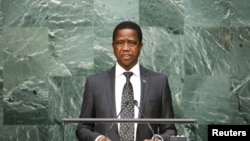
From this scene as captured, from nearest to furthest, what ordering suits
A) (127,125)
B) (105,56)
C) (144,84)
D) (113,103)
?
(127,125), (113,103), (144,84), (105,56)

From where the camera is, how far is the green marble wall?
18.5ft

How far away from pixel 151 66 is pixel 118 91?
2.04 m

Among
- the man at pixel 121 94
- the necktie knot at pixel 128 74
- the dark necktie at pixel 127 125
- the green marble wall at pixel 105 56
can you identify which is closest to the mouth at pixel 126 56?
the man at pixel 121 94

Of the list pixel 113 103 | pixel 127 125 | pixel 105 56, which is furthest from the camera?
A: pixel 105 56

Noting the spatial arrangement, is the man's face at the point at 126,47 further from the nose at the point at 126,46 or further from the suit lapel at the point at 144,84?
the suit lapel at the point at 144,84

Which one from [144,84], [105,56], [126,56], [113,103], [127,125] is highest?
[105,56]

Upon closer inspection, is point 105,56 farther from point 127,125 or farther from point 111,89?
point 127,125

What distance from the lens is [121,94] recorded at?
3605 millimetres

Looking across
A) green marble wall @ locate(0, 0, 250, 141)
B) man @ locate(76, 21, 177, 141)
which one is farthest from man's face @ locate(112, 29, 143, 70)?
green marble wall @ locate(0, 0, 250, 141)

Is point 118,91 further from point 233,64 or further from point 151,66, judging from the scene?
point 233,64

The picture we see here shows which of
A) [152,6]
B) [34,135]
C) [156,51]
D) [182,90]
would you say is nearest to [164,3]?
[152,6]

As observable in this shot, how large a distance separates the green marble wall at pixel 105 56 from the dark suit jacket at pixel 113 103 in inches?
74.9

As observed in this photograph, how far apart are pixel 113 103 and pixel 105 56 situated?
2.09 m

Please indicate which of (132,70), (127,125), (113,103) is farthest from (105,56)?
(127,125)
